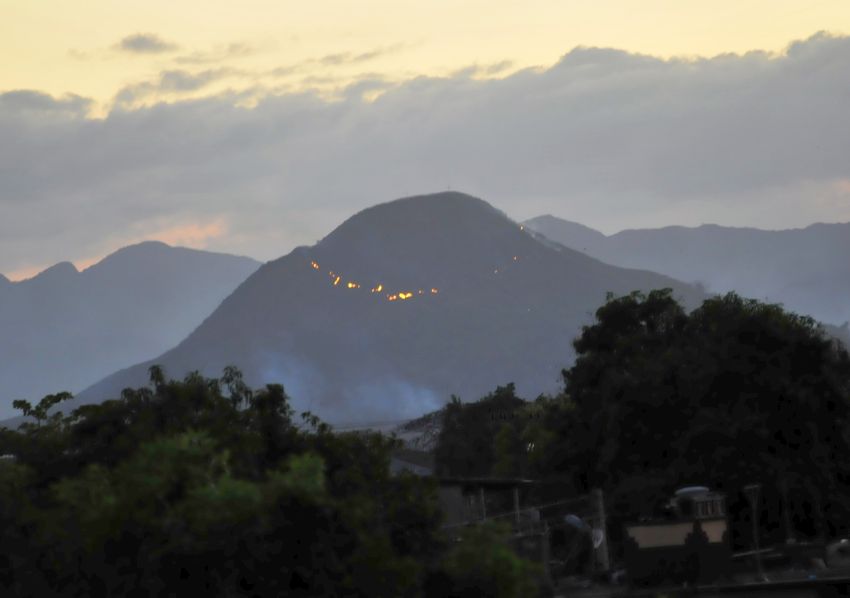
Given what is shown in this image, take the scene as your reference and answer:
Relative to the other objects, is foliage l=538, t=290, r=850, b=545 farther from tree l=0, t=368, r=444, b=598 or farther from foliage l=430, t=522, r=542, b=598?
foliage l=430, t=522, r=542, b=598

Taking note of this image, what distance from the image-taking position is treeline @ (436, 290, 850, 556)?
76.0 meters

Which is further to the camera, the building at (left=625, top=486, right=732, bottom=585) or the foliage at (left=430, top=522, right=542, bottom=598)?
the building at (left=625, top=486, right=732, bottom=585)

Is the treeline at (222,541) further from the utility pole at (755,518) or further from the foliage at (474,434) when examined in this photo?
the foliage at (474,434)

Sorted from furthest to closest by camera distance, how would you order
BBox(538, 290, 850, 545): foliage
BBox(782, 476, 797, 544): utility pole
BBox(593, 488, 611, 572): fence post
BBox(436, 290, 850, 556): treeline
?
BBox(538, 290, 850, 545): foliage, BBox(436, 290, 850, 556): treeline, BBox(782, 476, 797, 544): utility pole, BBox(593, 488, 611, 572): fence post

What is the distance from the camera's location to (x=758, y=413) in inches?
3081

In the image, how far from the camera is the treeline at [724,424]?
76.0 m

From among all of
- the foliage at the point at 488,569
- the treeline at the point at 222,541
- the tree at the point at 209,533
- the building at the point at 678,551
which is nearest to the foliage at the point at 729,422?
the building at the point at 678,551

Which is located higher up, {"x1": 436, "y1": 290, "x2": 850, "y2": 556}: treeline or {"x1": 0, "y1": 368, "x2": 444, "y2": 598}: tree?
{"x1": 436, "y1": 290, "x2": 850, "y2": 556}: treeline

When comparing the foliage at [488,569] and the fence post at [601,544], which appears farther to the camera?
the fence post at [601,544]

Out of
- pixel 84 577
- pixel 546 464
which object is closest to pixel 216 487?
pixel 84 577

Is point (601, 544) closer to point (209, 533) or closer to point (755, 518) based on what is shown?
point (755, 518)

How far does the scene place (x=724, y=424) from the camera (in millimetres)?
77312

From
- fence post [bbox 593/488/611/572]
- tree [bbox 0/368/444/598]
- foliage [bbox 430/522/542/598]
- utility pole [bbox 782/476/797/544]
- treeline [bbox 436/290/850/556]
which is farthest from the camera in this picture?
treeline [bbox 436/290/850/556]

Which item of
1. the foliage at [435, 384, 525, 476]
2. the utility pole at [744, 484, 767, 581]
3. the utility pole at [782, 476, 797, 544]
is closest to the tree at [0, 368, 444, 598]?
the utility pole at [744, 484, 767, 581]
